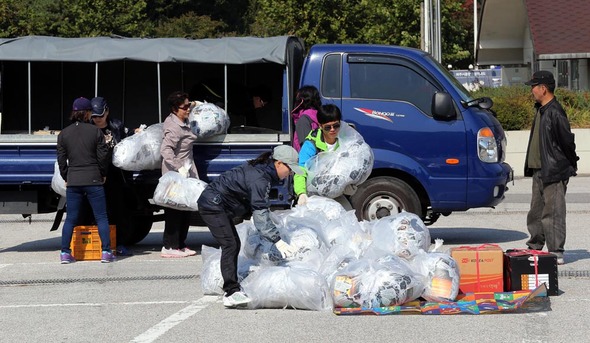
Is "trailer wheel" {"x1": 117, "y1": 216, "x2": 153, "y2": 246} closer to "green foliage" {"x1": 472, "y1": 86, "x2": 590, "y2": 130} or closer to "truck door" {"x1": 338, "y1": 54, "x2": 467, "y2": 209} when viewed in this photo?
"truck door" {"x1": 338, "y1": 54, "x2": 467, "y2": 209}

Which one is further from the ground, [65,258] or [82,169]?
[82,169]

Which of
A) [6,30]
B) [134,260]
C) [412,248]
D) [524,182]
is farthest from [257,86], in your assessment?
[6,30]

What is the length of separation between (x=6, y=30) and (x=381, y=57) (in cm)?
3080

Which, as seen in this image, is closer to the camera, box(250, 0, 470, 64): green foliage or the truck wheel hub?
the truck wheel hub

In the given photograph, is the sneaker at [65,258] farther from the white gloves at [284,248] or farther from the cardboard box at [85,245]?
the white gloves at [284,248]

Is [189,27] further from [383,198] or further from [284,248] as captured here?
[284,248]

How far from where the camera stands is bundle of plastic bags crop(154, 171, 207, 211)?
11312mm

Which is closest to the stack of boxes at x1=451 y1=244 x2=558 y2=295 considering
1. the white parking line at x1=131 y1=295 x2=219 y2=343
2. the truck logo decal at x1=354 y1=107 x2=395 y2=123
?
the white parking line at x1=131 y1=295 x2=219 y2=343

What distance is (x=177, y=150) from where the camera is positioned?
11727mm

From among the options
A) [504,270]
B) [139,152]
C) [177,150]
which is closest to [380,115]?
[177,150]

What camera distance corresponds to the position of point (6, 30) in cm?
4044

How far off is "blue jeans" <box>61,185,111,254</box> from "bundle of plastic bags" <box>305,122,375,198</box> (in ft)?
8.28

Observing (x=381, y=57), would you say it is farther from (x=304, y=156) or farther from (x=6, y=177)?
(x=6, y=177)

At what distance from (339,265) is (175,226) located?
348 centimetres
